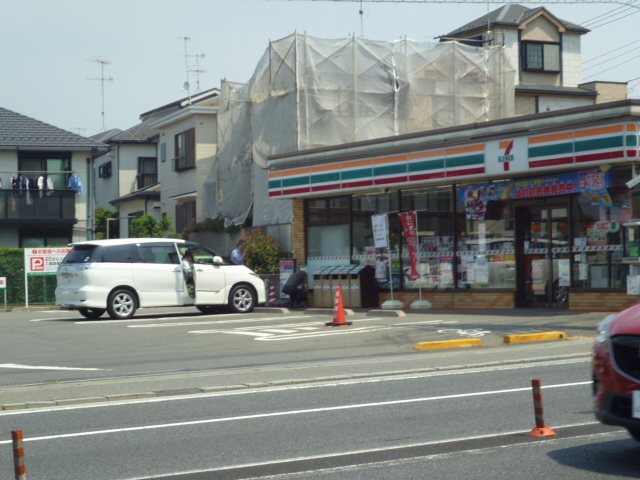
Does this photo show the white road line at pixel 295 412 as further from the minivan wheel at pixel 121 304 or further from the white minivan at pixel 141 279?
the minivan wheel at pixel 121 304

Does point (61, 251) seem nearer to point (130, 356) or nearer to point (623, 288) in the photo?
point (130, 356)

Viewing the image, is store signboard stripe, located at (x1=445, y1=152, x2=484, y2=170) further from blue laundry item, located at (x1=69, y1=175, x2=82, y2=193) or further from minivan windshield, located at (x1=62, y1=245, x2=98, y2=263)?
blue laundry item, located at (x1=69, y1=175, x2=82, y2=193)

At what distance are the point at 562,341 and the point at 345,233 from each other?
11.2 m

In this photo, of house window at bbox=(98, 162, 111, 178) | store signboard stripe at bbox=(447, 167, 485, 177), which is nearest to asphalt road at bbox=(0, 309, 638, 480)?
store signboard stripe at bbox=(447, 167, 485, 177)

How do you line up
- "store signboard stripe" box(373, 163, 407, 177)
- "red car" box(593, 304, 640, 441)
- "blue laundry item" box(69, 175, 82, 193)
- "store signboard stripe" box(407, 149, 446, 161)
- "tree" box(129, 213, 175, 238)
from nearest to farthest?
"red car" box(593, 304, 640, 441), "store signboard stripe" box(407, 149, 446, 161), "store signboard stripe" box(373, 163, 407, 177), "blue laundry item" box(69, 175, 82, 193), "tree" box(129, 213, 175, 238)

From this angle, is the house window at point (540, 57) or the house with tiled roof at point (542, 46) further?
the house window at point (540, 57)

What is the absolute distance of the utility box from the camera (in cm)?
2497

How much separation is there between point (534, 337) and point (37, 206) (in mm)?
28901

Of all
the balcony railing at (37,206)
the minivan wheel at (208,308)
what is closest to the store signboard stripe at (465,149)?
the minivan wheel at (208,308)

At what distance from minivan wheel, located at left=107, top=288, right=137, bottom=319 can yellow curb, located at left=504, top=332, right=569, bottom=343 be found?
1028cm

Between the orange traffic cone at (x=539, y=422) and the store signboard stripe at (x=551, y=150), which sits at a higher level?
the store signboard stripe at (x=551, y=150)

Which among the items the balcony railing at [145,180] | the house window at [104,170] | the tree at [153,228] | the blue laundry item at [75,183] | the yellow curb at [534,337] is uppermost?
the house window at [104,170]

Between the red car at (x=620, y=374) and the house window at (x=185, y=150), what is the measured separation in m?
35.6

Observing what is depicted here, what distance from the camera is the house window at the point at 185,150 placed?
4119 cm
